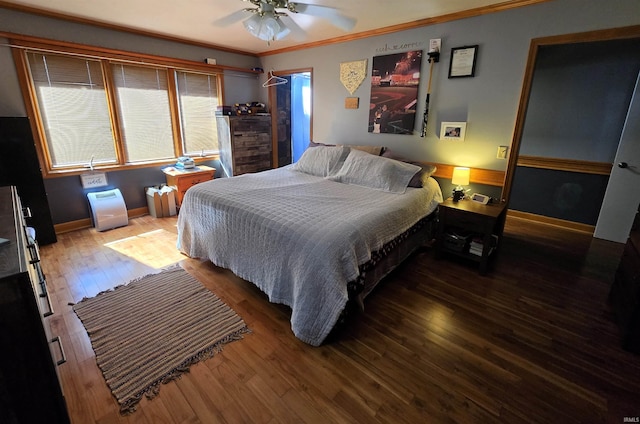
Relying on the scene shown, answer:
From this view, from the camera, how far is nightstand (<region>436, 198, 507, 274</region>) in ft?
8.36

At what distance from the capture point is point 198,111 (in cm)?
440

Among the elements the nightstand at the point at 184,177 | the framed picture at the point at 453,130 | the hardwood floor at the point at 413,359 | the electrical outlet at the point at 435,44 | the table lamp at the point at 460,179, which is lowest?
the hardwood floor at the point at 413,359

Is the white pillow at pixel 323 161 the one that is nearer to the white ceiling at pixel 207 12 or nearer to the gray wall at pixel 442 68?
the gray wall at pixel 442 68

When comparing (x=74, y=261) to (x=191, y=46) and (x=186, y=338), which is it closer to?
(x=186, y=338)

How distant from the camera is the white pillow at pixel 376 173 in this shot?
9.48ft

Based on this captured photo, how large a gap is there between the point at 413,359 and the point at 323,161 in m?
2.38

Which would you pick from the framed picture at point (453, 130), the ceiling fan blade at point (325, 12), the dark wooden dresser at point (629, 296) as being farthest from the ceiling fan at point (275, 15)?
the dark wooden dresser at point (629, 296)

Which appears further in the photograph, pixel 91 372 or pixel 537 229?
pixel 537 229

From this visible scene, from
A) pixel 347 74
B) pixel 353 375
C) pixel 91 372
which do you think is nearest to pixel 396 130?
pixel 347 74

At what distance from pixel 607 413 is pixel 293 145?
16.3 feet

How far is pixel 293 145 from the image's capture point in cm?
539

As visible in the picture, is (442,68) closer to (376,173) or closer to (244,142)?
(376,173)

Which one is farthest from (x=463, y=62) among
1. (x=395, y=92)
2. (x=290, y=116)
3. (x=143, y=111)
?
(x=143, y=111)

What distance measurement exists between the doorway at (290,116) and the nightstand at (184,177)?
1309 mm
